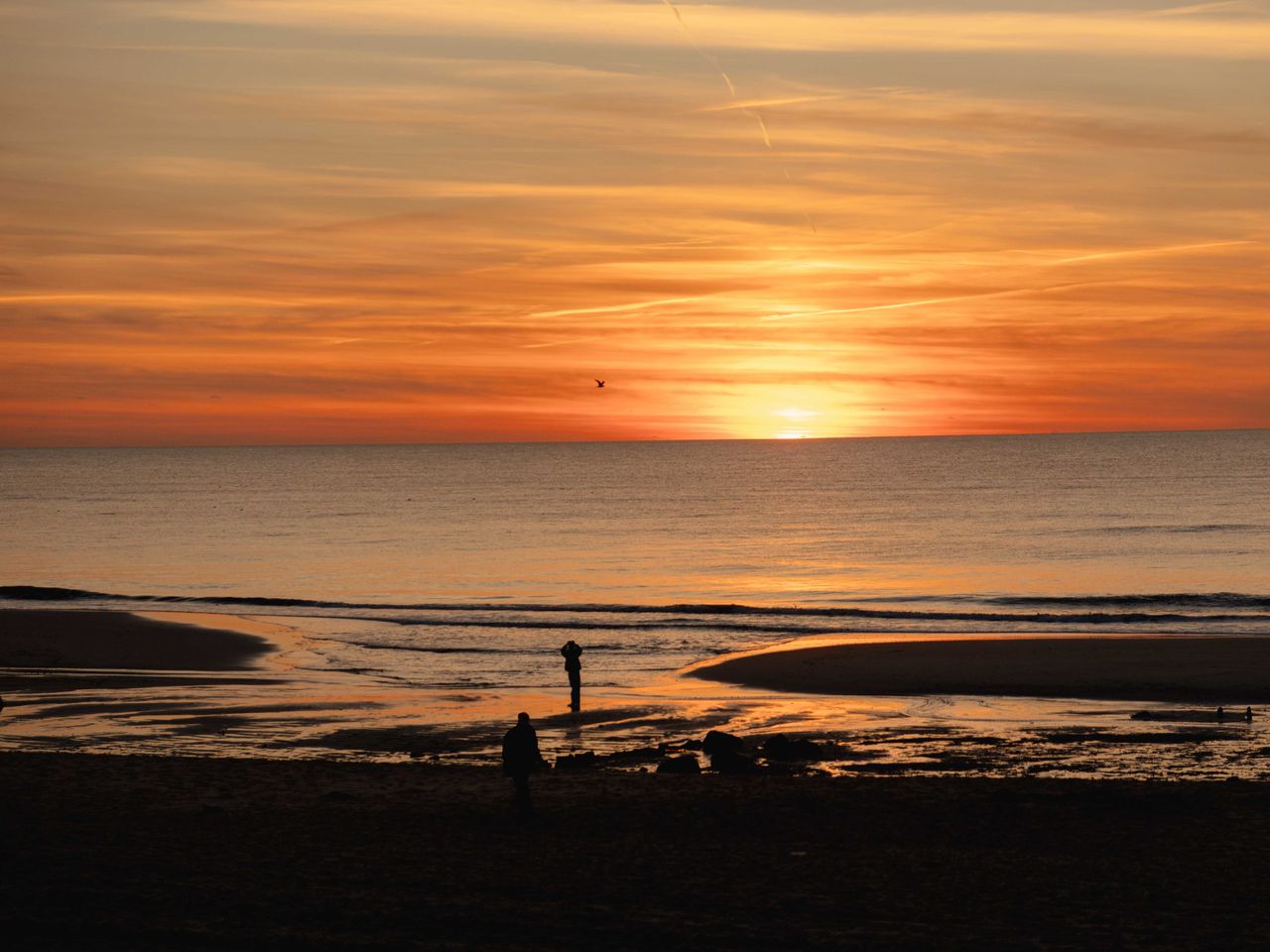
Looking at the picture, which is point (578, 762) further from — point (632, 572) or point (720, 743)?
point (632, 572)

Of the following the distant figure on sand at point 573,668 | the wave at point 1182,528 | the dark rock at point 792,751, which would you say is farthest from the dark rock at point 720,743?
the wave at point 1182,528

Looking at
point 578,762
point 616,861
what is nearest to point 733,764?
point 578,762

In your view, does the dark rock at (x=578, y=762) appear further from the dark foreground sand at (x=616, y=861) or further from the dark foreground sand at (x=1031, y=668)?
the dark foreground sand at (x=1031, y=668)

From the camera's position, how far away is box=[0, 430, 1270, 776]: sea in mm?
42812

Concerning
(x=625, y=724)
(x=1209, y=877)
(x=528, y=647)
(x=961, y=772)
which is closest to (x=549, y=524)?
(x=528, y=647)

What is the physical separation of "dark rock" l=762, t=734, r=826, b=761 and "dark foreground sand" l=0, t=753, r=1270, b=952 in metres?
2.12

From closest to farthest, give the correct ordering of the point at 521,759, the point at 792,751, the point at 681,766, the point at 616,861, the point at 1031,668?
the point at 616,861
the point at 521,759
the point at 681,766
the point at 792,751
the point at 1031,668

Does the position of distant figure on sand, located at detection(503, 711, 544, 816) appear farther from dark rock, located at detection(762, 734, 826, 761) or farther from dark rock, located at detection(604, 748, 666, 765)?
dark rock, located at detection(762, 734, 826, 761)

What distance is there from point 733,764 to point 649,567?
4799 centimetres

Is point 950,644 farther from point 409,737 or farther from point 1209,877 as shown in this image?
point 1209,877

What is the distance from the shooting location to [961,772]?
71.0 ft

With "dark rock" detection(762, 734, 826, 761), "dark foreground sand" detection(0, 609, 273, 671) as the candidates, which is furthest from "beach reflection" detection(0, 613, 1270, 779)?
"dark foreground sand" detection(0, 609, 273, 671)

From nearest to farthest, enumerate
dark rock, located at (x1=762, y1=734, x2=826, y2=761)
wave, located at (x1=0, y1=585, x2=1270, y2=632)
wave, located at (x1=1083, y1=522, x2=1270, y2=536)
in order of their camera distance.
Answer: dark rock, located at (x1=762, y1=734, x2=826, y2=761) → wave, located at (x1=0, y1=585, x2=1270, y2=632) → wave, located at (x1=1083, y1=522, x2=1270, y2=536)

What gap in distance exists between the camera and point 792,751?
2320 cm
